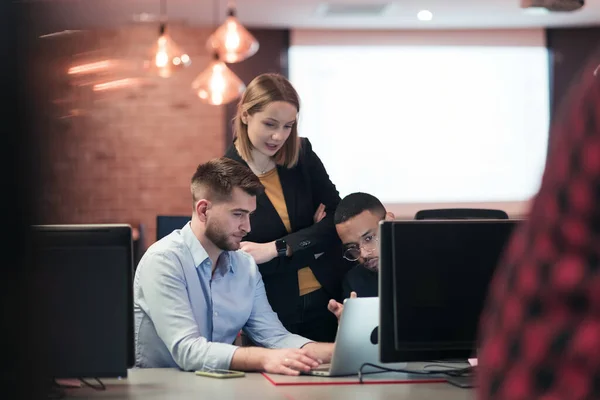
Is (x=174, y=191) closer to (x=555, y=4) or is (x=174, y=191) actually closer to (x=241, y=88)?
(x=241, y=88)

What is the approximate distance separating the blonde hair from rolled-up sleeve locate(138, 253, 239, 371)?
Result: 1.75ft

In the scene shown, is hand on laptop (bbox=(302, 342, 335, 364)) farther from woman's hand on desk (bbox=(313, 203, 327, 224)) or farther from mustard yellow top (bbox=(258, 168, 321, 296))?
woman's hand on desk (bbox=(313, 203, 327, 224))

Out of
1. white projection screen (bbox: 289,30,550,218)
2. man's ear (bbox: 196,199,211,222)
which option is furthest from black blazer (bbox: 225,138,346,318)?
white projection screen (bbox: 289,30,550,218)

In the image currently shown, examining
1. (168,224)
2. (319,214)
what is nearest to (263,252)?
(319,214)

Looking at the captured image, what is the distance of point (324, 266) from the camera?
2877mm

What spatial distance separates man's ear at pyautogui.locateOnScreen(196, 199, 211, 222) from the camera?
2.70m

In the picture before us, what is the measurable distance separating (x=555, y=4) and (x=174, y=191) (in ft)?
10.8

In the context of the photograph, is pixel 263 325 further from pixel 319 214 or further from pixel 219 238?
pixel 319 214

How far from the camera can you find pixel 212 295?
262 cm

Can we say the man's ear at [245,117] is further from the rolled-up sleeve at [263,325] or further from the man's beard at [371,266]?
the man's beard at [371,266]

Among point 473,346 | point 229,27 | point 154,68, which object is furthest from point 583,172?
point 154,68

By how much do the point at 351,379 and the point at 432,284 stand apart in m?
0.31

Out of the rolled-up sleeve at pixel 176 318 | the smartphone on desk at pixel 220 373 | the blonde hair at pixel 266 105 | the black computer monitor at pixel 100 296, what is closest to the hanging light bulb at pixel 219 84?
the blonde hair at pixel 266 105

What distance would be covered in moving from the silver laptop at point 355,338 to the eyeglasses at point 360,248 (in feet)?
2.31
